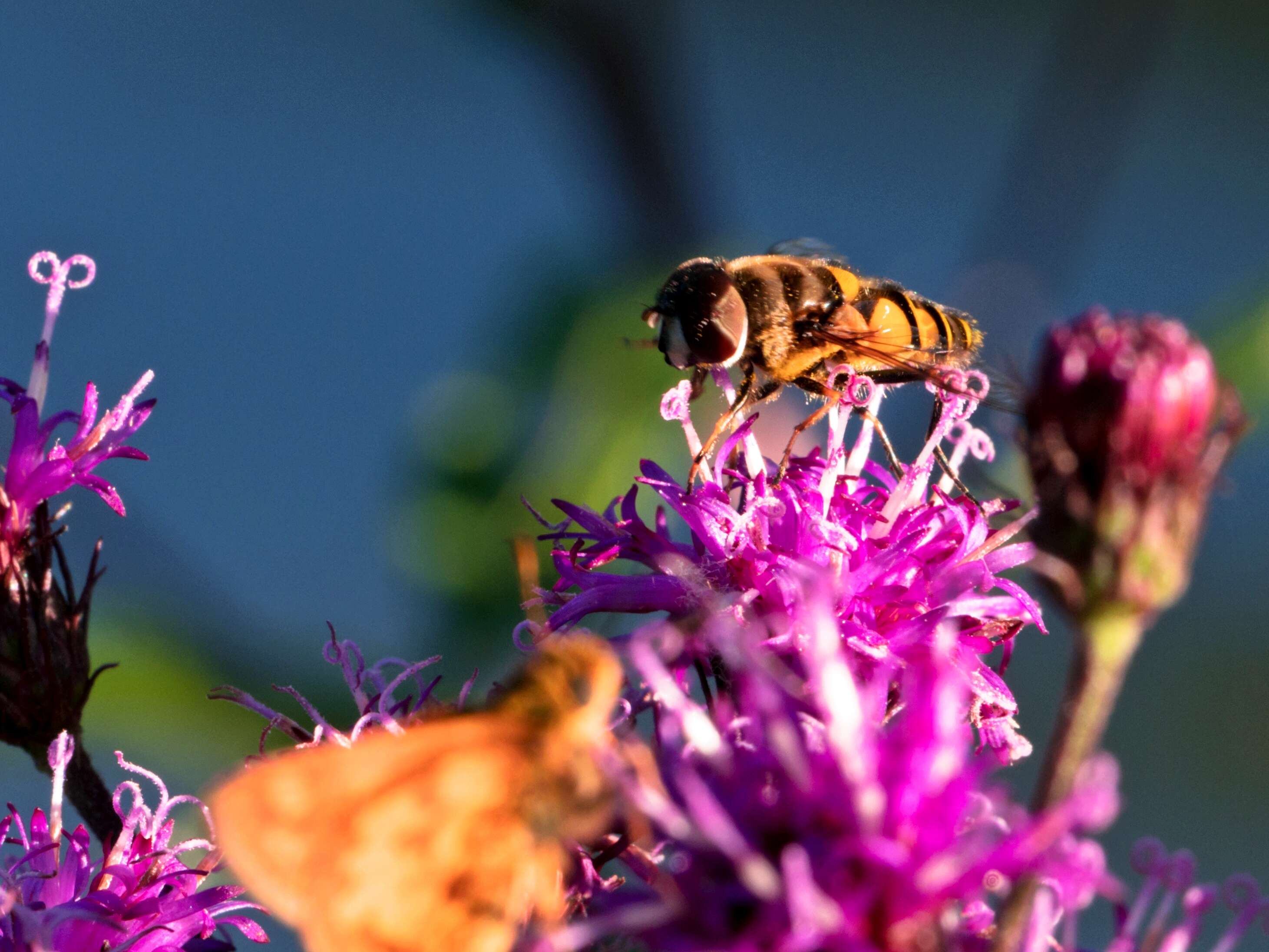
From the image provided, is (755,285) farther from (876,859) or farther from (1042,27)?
(1042,27)

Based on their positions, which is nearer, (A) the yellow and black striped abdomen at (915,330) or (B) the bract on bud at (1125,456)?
(B) the bract on bud at (1125,456)

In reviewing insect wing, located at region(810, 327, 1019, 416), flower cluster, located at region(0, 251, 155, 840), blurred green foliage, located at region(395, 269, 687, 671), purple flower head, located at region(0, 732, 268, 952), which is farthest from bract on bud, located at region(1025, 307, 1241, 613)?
blurred green foliage, located at region(395, 269, 687, 671)

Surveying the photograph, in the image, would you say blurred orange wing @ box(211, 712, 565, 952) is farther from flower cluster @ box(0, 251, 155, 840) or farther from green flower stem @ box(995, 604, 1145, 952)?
flower cluster @ box(0, 251, 155, 840)

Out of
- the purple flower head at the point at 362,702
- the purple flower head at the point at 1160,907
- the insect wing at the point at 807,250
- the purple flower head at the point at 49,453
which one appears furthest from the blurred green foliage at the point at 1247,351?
the purple flower head at the point at 49,453

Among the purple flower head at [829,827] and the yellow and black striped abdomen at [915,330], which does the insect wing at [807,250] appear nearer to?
the yellow and black striped abdomen at [915,330]

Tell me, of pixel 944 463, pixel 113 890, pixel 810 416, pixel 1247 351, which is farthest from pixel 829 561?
pixel 1247 351

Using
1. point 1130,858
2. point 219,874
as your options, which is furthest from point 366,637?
point 1130,858
